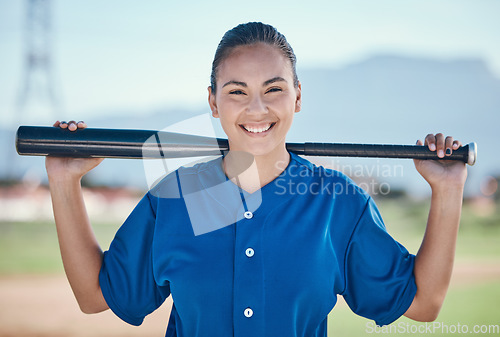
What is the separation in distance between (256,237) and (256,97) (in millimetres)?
314

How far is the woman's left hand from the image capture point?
46.8 inches

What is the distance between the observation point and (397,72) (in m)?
42.2

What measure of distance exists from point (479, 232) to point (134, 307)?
17157 mm

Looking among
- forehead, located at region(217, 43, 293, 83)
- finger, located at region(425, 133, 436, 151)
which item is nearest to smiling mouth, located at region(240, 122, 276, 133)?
forehead, located at region(217, 43, 293, 83)

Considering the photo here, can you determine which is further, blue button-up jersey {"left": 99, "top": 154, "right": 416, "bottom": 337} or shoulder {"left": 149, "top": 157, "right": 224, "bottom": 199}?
shoulder {"left": 149, "top": 157, "right": 224, "bottom": 199}

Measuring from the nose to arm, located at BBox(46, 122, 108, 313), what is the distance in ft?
1.36

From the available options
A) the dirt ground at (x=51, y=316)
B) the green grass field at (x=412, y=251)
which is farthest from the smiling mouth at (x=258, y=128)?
the dirt ground at (x=51, y=316)

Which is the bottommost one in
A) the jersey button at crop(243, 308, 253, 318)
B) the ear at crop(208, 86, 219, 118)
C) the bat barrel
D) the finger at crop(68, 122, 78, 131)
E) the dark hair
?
the jersey button at crop(243, 308, 253, 318)

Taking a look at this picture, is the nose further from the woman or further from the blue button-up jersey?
the blue button-up jersey

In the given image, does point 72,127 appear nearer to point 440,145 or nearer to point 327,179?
point 327,179

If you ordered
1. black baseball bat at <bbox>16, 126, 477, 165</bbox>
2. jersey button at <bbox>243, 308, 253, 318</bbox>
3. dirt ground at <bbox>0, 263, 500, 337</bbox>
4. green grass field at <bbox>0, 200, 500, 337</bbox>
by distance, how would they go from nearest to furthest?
jersey button at <bbox>243, 308, 253, 318</bbox>, black baseball bat at <bbox>16, 126, 477, 165</bbox>, dirt ground at <bbox>0, 263, 500, 337</bbox>, green grass field at <bbox>0, 200, 500, 337</bbox>

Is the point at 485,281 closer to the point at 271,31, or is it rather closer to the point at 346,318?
the point at 346,318

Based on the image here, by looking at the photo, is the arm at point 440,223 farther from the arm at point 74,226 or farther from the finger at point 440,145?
the arm at point 74,226

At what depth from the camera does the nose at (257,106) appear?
113 cm
